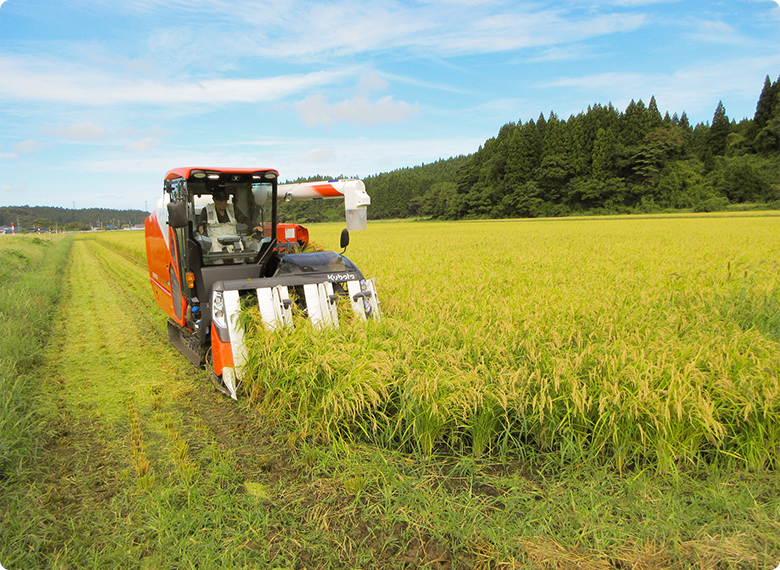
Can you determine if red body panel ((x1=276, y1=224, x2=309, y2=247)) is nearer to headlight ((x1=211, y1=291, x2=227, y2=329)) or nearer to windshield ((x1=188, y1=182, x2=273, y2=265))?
windshield ((x1=188, y1=182, x2=273, y2=265))

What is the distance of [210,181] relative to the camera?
5.80 meters

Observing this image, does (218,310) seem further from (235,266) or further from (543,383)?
(543,383)

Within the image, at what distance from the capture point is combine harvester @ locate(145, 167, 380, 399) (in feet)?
16.1

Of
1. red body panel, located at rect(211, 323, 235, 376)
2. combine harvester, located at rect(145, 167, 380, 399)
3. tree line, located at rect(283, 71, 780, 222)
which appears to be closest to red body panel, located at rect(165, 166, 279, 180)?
combine harvester, located at rect(145, 167, 380, 399)

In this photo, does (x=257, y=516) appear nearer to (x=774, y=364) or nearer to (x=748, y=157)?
(x=774, y=364)

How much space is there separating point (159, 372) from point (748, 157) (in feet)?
201

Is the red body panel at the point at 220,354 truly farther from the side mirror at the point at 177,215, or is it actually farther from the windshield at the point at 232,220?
the windshield at the point at 232,220

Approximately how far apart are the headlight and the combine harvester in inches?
0.4

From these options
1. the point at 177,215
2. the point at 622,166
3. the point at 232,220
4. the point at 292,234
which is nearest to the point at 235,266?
the point at 232,220

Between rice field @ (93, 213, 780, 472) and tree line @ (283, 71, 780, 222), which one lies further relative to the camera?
tree line @ (283, 71, 780, 222)

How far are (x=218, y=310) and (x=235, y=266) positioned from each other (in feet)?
4.41

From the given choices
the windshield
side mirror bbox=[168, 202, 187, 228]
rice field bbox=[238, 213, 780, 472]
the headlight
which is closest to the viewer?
rice field bbox=[238, 213, 780, 472]

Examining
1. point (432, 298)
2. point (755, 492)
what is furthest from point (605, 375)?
point (432, 298)

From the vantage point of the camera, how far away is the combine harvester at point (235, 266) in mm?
4895
